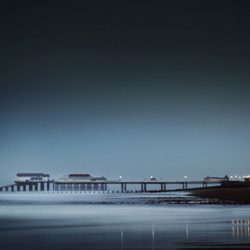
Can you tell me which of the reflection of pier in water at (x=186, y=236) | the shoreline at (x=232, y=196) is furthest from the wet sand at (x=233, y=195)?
the reflection of pier in water at (x=186, y=236)

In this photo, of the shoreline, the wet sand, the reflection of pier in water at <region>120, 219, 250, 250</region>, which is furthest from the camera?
the wet sand

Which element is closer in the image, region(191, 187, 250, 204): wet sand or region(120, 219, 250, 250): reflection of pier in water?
region(120, 219, 250, 250): reflection of pier in water

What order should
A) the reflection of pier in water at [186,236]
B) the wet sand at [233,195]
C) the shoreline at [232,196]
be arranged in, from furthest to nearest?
the wet sand at [233,195] → the shoreline at [232,196] → the reflection of pier in water at [186,236]

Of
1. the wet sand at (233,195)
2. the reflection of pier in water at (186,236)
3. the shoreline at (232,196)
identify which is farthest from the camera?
the wet sand at (233,195)

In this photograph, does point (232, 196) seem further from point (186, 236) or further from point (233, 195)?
point (186, 236)

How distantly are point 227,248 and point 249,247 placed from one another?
79 centimetres

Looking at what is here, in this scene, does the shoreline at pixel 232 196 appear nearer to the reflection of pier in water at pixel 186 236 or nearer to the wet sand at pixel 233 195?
the wet sand at pixel 233 195

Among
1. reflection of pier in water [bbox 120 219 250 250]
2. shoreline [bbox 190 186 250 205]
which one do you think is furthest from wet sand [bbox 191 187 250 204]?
reflection of pier in water [bbox 120 219 250 250]

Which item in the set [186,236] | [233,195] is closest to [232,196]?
[233,195]

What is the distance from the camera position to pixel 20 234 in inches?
1156

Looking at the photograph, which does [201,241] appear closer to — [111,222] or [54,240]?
[54,240]

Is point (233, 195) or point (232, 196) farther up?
point (233, 195)

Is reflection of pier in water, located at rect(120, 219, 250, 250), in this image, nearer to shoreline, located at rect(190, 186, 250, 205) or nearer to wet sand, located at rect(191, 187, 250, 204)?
shoreline, located at rect(190, 186, 250, 205)

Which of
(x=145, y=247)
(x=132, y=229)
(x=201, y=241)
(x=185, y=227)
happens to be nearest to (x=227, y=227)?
(x=185, y=227)
